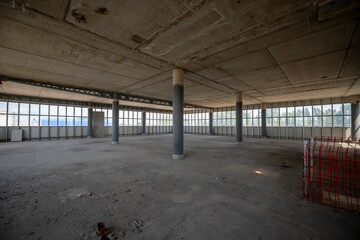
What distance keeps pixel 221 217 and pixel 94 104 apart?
31560 millimetres

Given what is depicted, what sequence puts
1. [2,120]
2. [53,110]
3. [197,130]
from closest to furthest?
[2,120] → [53,110] → [197,130]

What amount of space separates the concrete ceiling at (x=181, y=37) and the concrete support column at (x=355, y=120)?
13.0 m

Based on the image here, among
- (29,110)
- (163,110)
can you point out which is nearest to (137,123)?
(163,110)

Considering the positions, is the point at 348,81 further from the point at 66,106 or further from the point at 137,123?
the point at 66,106

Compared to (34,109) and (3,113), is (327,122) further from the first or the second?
(3,113)

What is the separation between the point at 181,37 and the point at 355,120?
28.2 meters

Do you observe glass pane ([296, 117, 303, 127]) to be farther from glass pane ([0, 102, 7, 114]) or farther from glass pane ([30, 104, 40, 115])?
glass pane ([0, 102, 7, 114])

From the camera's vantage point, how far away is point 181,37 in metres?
6.93

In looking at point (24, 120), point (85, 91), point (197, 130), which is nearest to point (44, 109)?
point (24, 120)

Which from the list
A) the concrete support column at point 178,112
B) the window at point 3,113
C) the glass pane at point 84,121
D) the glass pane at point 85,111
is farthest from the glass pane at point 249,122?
the window at point 3,113

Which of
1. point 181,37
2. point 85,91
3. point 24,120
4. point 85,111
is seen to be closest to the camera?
point 181,37

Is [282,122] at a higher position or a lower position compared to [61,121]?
lower

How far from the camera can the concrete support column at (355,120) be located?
788 inches

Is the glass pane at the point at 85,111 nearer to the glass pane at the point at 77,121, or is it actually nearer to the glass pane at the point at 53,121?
the glass pane at the point at 77,121
